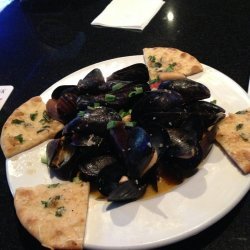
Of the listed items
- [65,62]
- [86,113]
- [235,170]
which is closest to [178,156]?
[235,170]

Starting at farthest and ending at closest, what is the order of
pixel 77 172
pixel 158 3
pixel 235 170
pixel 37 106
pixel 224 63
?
pixel 158 3, pixel 224 63, pixel 37 106, pixel 77 172, pixel 235 170

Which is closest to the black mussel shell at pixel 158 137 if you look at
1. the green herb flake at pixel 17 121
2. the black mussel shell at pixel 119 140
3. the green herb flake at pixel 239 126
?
the black mussel shell at pixel 119 140

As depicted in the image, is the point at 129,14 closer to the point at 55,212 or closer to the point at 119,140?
the point at 119,140

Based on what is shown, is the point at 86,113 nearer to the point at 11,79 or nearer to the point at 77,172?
the point at 77,172

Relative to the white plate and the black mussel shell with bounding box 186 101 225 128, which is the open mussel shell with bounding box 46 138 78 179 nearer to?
the white plate

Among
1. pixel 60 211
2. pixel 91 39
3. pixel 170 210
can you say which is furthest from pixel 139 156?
pixel 91 39

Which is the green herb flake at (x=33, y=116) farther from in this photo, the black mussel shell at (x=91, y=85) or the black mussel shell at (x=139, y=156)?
the black mussel shell at (x=139, y=156)
